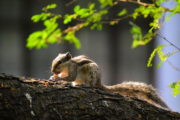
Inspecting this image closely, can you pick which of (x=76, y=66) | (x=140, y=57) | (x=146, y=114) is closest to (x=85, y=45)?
(x=140, y=57)

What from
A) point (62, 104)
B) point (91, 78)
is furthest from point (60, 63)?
point (62, 104)

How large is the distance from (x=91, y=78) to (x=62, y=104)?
0.95 meters

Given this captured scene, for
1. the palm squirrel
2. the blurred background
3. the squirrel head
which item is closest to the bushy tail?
the palm squirrel

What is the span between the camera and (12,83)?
70.9 inches

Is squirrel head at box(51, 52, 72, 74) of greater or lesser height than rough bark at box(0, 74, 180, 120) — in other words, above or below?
above

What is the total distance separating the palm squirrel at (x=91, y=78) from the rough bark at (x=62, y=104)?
632mm

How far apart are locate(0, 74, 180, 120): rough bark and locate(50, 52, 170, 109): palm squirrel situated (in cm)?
63

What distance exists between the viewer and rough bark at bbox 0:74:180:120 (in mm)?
1738

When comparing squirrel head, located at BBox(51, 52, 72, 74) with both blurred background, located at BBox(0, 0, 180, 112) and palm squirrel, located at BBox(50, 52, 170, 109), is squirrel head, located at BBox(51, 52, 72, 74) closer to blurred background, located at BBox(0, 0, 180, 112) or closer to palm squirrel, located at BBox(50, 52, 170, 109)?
palm squirrel, located at BBox(50, 52, 170, 109)

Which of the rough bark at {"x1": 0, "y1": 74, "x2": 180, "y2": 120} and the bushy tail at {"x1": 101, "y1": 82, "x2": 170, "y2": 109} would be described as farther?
the bushy tail at {"x1": 101, "y1": 82, "x2": 170, "y2": 109}

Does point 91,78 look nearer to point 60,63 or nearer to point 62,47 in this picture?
point 60,63

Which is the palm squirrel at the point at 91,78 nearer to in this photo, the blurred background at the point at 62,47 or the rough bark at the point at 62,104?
the rough bark at the point at 62,104

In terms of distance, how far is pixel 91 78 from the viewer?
109 inches

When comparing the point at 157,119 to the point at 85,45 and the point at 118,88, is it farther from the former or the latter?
the point at 85,45
